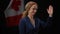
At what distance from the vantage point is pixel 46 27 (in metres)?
1.32

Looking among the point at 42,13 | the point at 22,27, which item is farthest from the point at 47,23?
the point at 22,27

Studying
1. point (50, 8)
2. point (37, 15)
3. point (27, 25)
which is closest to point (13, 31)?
point (27, 25)

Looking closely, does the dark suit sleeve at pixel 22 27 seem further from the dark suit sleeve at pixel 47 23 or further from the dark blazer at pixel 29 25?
the dark suit sleeve at pixel 47 23

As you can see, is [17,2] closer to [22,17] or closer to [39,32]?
[22,17]

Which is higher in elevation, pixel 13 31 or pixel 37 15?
pixel 37 15

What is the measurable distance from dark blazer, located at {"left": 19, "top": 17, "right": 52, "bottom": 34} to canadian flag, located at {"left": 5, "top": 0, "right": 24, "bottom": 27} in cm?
5

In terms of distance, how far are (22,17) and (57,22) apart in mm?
269

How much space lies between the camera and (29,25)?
4.29 ft

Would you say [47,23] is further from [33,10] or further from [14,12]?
[14,12]

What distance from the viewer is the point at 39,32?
1333 mm

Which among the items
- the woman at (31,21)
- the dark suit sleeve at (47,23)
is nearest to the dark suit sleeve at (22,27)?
the woman at (31,21)

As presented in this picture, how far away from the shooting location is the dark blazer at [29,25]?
4.24 ft

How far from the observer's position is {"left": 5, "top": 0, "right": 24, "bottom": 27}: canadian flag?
1305 millimetres

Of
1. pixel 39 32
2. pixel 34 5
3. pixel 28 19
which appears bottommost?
pixel 39 32
